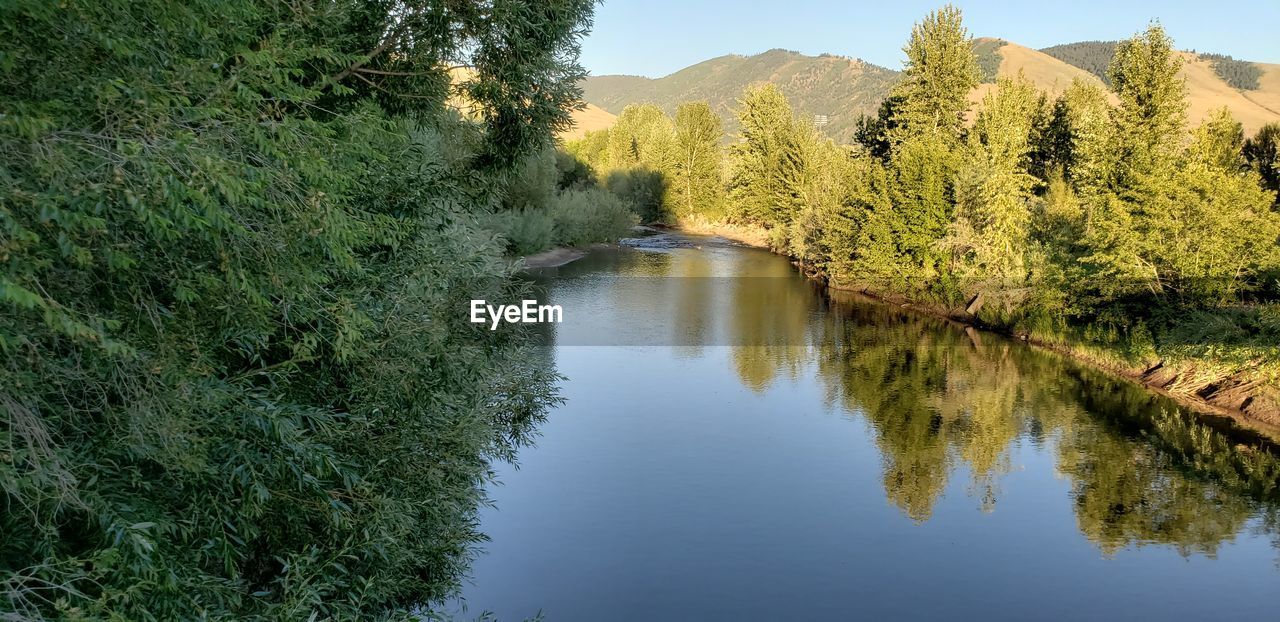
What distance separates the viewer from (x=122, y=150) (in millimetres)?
5660

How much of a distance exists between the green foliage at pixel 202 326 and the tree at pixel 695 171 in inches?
3068

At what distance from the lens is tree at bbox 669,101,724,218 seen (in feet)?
293

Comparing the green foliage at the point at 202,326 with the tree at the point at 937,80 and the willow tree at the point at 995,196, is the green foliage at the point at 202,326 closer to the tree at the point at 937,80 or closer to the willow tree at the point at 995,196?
the willow tree at the point at 995,196

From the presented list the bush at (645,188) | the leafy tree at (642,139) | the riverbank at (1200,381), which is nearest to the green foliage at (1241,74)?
the leafy tree at (642,139)

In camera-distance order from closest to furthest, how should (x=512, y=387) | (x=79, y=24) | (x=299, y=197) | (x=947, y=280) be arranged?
1. (x=79, y=24)
2. (x=299, y=197)
3. (x=512, y=387)
4. (x=947, y=280)

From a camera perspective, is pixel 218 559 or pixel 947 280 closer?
pixel 218 559

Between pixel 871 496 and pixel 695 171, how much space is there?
7141cm

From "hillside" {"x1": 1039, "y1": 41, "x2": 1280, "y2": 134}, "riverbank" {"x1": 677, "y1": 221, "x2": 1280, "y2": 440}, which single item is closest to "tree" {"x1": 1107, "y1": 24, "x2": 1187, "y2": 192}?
"riverbank" {"x1": 677, "y1": 221, "x2": 1280, "y2": 440}

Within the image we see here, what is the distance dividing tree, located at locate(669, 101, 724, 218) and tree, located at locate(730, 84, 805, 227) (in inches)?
422

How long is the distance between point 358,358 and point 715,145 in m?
85.7

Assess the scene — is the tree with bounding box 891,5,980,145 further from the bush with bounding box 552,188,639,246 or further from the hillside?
the hillside

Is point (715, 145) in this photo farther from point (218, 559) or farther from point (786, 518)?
point (218, 559)

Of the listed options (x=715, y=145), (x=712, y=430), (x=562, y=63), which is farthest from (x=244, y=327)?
(x=715, y=145)

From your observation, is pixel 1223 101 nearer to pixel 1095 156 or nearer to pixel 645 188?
pixel 645 188
